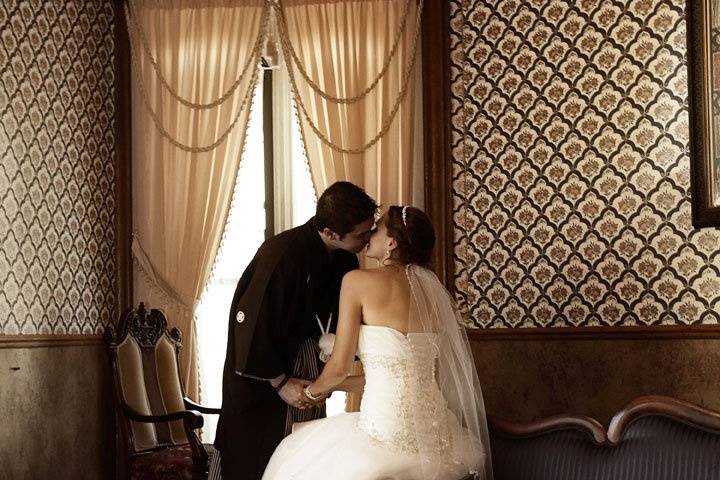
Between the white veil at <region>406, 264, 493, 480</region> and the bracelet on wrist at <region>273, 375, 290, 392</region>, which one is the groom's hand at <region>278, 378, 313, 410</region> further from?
the white veil at <region>406, 264, 493, 480</region>

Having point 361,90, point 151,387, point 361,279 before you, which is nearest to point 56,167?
point 151,387

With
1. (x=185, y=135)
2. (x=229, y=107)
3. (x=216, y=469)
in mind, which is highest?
(x=229, y=107)

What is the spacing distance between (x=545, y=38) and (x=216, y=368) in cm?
276

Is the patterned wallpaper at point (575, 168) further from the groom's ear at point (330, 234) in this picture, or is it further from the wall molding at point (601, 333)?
the groom's ear at point (330, 234)

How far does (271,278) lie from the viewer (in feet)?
14.4

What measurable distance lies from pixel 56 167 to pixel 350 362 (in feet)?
8.98

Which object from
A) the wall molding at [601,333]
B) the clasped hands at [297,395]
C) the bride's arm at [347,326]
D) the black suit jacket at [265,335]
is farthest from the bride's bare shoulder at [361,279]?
the wall molding at [601,333]

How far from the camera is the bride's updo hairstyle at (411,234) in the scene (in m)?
4.04

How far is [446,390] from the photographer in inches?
159

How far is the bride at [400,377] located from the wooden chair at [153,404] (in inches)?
61.9

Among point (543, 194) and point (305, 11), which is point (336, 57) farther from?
point (543, 194)

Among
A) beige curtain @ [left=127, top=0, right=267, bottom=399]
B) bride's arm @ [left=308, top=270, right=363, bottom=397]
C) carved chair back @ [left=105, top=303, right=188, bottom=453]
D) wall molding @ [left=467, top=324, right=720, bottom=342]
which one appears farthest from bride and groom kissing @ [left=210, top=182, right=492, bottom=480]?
beige curtain @ [left=127, top=0, right=267, bottom=399]

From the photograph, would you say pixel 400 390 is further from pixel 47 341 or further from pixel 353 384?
pixel 47 341

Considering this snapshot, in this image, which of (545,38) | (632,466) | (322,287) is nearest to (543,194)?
(545,38)
